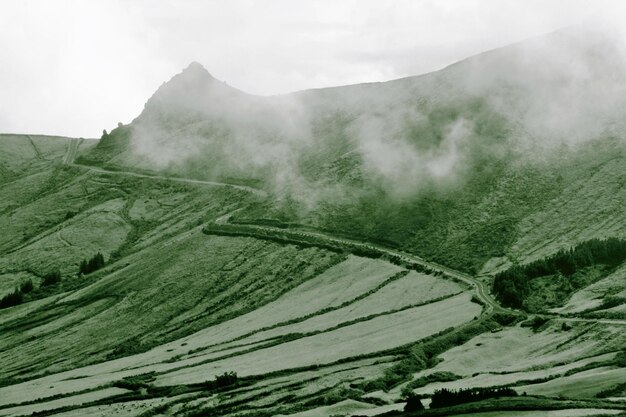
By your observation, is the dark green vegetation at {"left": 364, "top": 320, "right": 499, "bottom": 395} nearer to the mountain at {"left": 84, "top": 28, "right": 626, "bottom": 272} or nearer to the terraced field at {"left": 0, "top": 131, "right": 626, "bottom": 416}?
the terraced field at {"left": 0, "top": 131, "right": 626, "bottom": 416}

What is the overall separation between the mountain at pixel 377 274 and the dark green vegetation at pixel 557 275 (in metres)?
0.42

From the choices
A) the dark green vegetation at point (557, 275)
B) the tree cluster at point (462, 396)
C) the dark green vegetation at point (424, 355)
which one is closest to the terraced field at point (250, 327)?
the dark green vegetation at point (424, 355)

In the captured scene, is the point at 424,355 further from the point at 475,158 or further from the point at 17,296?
the point at 17,296

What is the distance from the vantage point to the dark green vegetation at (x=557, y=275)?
104m

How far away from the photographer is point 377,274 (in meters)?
127

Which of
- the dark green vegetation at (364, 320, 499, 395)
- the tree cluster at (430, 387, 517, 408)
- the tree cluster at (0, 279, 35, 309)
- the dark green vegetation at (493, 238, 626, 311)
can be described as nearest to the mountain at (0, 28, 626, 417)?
the tree cluster at (430, 387, 517, 408)

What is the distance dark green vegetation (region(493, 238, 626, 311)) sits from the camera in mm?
103562

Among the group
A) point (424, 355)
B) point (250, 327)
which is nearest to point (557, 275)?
point (424, 355)

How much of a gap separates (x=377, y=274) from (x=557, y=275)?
3121 centimetres

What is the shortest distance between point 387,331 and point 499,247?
40.9m

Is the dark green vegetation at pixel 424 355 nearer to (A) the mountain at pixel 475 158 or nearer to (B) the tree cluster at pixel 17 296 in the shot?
(A) the mountain at pixel 475 158

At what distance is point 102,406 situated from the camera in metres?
82.6

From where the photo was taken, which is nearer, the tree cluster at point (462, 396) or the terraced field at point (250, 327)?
the tree cluster at point (462, 396)

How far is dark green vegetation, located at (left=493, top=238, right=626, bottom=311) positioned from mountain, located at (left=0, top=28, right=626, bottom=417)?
42cm
